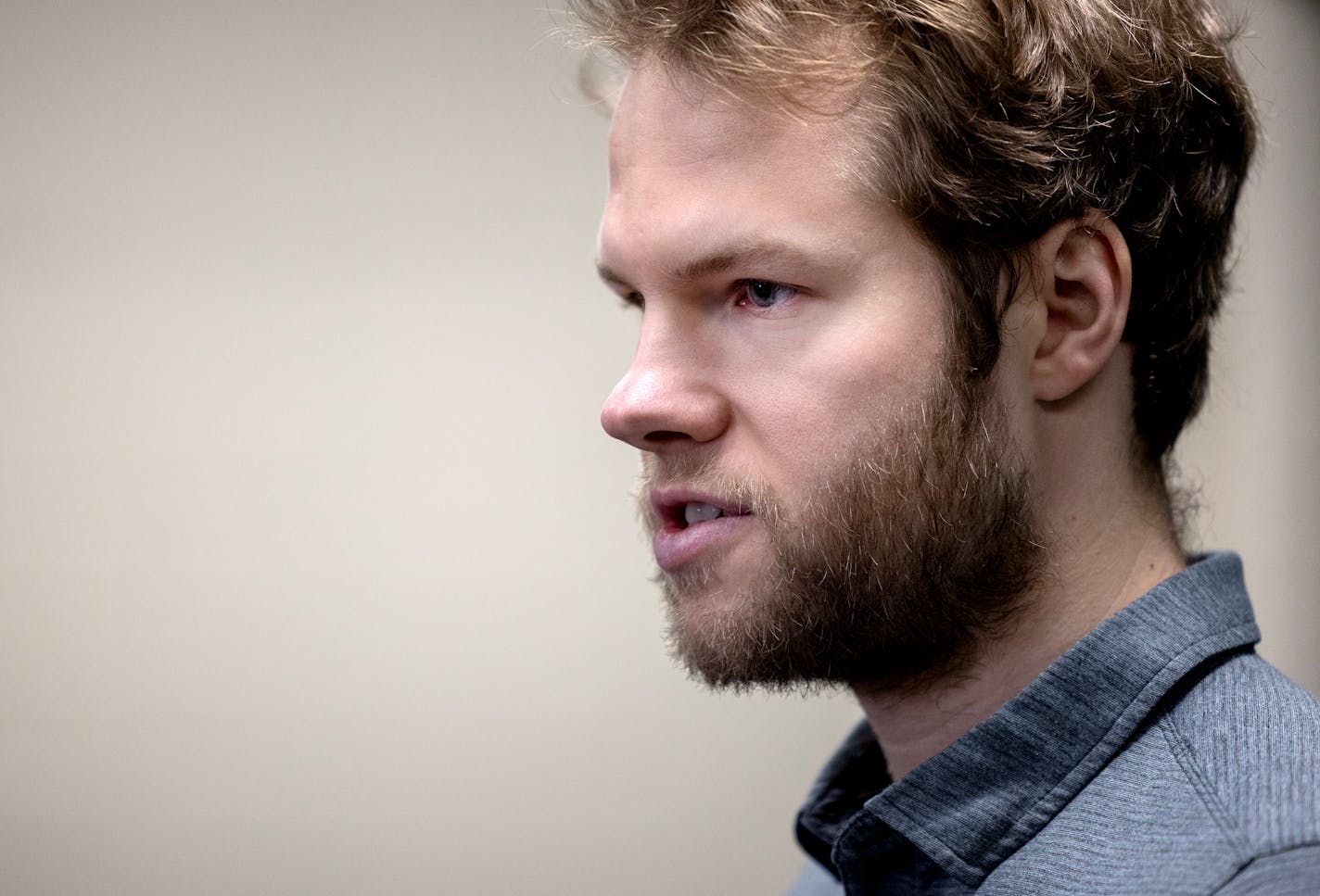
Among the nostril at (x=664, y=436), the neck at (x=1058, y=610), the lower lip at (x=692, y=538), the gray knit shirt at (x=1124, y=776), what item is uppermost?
the nostril at (x=664, y=436)

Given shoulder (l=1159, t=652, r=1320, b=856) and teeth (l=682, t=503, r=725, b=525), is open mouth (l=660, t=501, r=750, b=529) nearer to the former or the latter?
teeth (l=682, t=503, r=725, b=525)

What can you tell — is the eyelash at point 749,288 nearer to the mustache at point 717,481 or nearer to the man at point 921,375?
the man at point 921,375

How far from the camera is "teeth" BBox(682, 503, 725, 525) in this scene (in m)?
1.03

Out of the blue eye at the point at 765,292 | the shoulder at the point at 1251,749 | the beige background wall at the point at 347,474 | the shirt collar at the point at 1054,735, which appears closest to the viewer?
the shoulder at the point at 1251,749

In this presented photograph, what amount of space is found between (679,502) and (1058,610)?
34 cm

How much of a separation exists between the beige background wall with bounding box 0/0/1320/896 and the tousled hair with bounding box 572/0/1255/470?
0.86 metres

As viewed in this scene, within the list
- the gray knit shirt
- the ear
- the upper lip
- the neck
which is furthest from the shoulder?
the upper lip

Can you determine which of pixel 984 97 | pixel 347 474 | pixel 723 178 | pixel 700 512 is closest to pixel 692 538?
pixel 700 512

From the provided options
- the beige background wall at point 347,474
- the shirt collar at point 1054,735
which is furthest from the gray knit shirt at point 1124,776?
the beige background wall at point 347,474

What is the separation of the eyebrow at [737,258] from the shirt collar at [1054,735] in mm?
388

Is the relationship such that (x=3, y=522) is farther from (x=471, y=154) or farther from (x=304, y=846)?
(x=471, y=154)

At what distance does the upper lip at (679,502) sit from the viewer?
3.30 ft

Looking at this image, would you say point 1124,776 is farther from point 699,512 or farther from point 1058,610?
point 699,512

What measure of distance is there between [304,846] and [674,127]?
123cm
